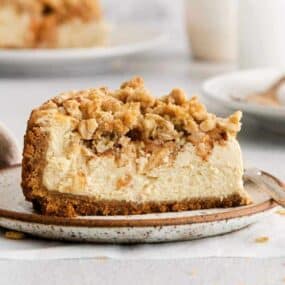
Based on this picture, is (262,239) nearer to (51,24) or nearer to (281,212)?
(281,212)

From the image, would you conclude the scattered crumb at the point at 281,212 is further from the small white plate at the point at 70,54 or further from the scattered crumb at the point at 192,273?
the small white plate at the point at 70,54

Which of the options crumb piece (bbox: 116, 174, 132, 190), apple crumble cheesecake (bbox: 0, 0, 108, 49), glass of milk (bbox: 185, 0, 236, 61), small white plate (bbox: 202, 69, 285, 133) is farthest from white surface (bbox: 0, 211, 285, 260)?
apple crumble cheesecake (bbox: 0, 0, 108, 49)

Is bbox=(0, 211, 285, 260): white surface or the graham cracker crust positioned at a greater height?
the graham cracker crust

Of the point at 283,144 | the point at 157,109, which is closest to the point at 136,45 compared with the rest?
the point at 283,144

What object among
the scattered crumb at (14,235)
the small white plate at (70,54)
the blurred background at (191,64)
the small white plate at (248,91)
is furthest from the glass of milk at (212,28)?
the scattered crumb at (14,235)

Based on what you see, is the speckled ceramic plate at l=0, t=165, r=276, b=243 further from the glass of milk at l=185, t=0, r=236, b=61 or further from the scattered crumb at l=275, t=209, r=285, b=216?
the glass of milk at l=185, t=0, r=236, b=61

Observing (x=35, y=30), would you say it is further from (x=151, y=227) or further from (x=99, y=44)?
(x=151, y=227)
